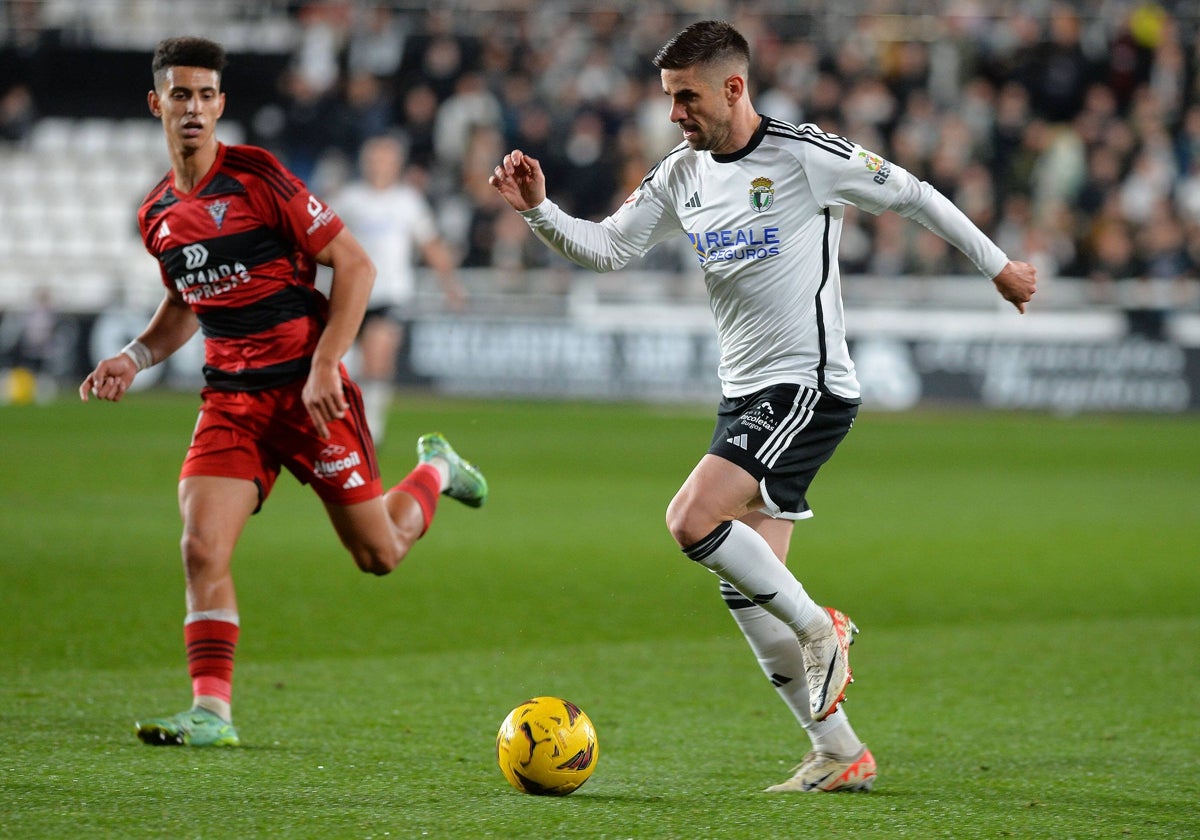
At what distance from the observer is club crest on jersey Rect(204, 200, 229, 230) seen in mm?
5453

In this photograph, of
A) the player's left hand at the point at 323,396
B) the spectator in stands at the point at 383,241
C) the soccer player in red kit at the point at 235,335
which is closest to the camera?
the player's left hand at the point at 323,396

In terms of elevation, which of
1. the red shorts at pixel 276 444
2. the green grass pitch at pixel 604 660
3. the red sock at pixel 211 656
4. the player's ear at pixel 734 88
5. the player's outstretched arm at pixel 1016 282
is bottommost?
the green grass pitch at pixel 604 660

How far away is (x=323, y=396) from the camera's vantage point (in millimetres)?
5281

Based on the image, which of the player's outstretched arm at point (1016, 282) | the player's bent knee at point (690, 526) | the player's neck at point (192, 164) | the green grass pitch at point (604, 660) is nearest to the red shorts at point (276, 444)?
the player's neck at point (192, 164)

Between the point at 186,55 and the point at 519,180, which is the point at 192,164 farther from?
the point at 519,180

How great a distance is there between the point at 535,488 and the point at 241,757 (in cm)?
764

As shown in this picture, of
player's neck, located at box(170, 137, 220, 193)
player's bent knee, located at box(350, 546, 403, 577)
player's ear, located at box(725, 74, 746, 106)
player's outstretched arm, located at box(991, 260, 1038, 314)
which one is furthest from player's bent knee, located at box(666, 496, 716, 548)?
player's neck, located at box(170, 137, 220, 193)

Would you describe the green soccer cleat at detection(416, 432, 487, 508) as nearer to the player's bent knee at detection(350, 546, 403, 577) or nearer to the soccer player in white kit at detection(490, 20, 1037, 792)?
the player's bent knee at detection(350, 546, 403, 577)

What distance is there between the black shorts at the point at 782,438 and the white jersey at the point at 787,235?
47 mm

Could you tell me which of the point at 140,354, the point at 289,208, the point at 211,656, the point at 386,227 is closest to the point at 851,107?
the point at 386,227

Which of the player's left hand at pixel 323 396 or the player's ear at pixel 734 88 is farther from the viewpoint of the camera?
the player's left hand at pixel 323 396

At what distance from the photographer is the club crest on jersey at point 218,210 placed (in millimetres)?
5453

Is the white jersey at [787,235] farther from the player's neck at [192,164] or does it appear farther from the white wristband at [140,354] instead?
the white wristband at [140,354]

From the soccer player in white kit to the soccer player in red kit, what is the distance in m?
0.78
